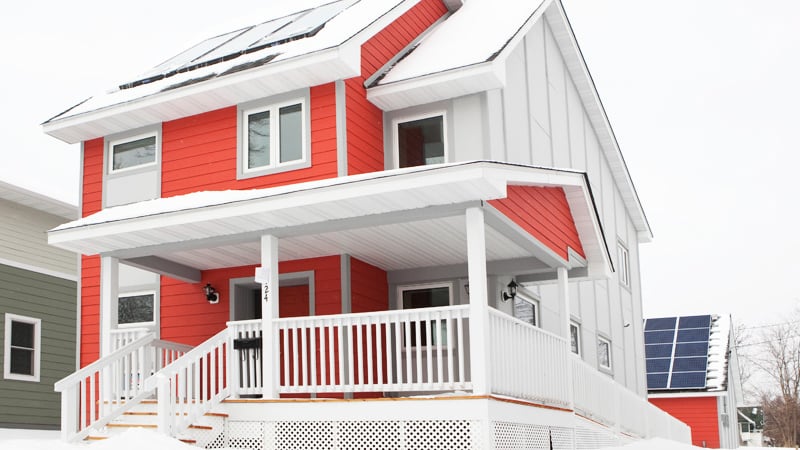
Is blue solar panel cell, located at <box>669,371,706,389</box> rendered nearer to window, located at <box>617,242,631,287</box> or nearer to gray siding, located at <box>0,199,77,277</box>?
window, located at <box>617,242,631,287</box>

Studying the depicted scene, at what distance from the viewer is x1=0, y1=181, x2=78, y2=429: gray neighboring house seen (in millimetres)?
20406

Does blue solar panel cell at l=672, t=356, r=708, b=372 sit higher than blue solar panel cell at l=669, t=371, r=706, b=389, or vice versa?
blue solar panel cell at l=672, t=356, r=708, b=372

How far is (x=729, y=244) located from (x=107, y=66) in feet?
254

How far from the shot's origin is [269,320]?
12.9m

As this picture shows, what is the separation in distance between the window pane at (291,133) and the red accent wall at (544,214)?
377cm

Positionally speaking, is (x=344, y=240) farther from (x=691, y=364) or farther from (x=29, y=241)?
(x=691, y=364)

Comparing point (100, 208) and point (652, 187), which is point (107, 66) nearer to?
point (652, 187)

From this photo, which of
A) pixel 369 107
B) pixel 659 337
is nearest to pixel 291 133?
pixel 369 107

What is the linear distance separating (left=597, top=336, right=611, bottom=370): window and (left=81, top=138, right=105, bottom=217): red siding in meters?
11.3

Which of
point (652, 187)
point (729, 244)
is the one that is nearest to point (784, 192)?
point (729, 244)

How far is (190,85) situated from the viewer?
15938mm

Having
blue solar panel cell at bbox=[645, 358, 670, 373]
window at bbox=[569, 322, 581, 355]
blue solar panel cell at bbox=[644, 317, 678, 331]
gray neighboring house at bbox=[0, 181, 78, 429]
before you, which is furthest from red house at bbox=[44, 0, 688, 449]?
blue solar panel cell at bbox=[644, 317, 678, 331]

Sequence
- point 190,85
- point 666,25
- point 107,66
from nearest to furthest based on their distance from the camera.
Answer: point 190,85, point 107,66, point 666,25

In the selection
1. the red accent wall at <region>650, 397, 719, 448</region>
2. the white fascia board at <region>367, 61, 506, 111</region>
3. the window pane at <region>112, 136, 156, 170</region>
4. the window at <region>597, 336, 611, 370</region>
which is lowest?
the red accent wall at <region>650, 397, 719, 448</region>
